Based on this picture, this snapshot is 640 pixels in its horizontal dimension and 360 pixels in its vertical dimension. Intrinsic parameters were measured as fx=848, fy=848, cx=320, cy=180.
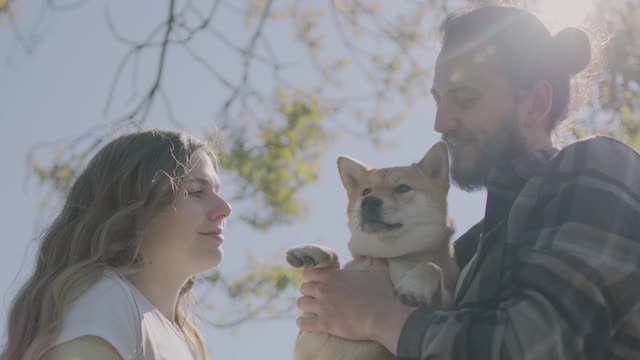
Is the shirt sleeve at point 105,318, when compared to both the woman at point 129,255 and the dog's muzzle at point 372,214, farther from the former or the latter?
the dog's muzzle at point 372,214

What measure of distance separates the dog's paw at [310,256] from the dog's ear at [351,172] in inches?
29.6

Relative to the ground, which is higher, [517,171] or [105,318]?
[517,171]

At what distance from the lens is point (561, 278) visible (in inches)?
90.4

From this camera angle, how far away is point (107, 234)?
3.15 meters

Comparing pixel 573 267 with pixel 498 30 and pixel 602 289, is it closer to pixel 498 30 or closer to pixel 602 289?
pixel 602 289

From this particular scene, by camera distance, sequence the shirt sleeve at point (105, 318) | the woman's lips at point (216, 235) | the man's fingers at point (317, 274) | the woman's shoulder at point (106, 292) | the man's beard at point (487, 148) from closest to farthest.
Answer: the shirt sleeve at point (105, 318) < the woman's shoulder at point (106, 292) < the man's fingers at point (317, 274) < the man's beard at point (487, 148) < the woman's lips at point (216, 235)

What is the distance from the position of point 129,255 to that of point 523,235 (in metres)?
1.50

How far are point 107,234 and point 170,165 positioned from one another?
1.25ft

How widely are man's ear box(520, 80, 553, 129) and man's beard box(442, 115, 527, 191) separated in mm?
66

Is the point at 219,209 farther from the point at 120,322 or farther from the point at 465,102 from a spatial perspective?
the point at 465,102

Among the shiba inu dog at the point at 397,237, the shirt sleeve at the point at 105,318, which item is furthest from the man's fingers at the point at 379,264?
the shirt sleeve at the point at 105,318

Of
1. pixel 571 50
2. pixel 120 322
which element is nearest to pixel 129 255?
pixel 120 322

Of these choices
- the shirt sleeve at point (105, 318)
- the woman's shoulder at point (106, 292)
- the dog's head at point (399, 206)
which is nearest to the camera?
the shirt sleeve at point (105, 318)

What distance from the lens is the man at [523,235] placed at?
2283 millimetres
